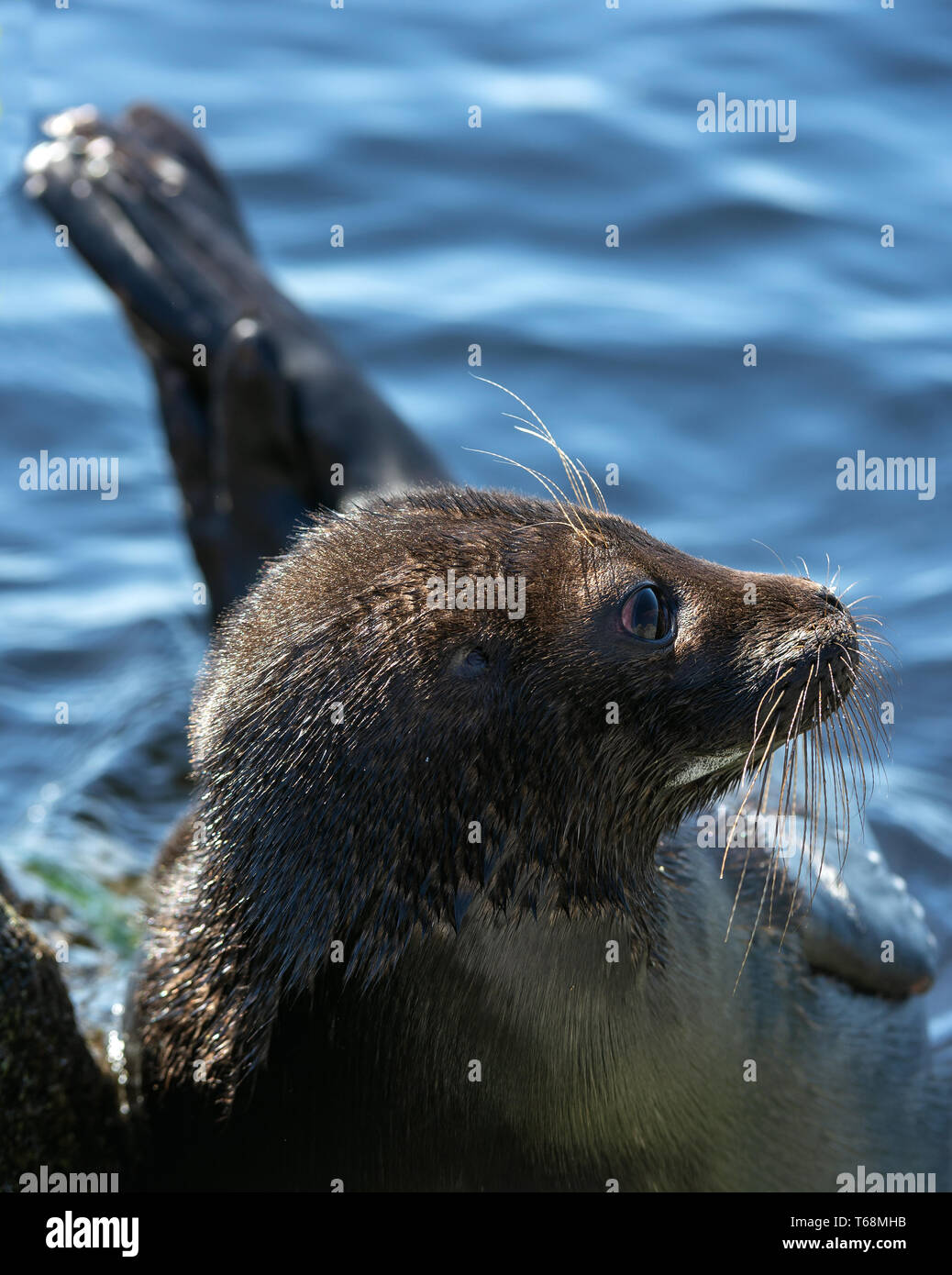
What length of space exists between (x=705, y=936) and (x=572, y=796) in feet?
2.26

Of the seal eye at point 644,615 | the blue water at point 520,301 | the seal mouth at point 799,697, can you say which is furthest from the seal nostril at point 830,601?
the blue water at point 520,301

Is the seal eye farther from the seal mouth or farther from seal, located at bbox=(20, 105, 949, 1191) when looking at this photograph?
the seal mouth

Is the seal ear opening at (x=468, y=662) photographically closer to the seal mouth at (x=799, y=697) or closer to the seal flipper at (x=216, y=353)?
the seal mouth at (x=799, y=697)

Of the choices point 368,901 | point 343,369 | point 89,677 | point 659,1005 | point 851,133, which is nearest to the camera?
point 368,901

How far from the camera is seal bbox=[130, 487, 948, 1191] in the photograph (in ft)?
10.5

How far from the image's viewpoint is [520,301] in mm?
9219

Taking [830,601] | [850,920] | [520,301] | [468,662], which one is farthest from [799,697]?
[520,301]

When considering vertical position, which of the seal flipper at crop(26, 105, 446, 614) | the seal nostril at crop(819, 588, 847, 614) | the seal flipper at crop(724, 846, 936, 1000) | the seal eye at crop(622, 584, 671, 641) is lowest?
the seal flipper at crop(724, 846, 936, 1000)

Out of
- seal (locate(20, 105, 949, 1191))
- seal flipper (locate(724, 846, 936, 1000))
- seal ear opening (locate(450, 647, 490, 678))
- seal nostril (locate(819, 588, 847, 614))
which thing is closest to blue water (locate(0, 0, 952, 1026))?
seal flipper (locate(724, 846, 936, 1000))

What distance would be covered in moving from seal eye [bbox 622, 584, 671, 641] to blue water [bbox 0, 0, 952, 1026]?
2592 mm

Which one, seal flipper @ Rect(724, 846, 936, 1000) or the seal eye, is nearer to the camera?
the seal eye

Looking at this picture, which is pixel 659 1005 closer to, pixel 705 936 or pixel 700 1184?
pixel 705 936

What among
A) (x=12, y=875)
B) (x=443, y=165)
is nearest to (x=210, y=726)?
(x=12, y=875)

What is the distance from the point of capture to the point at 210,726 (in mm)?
3387
